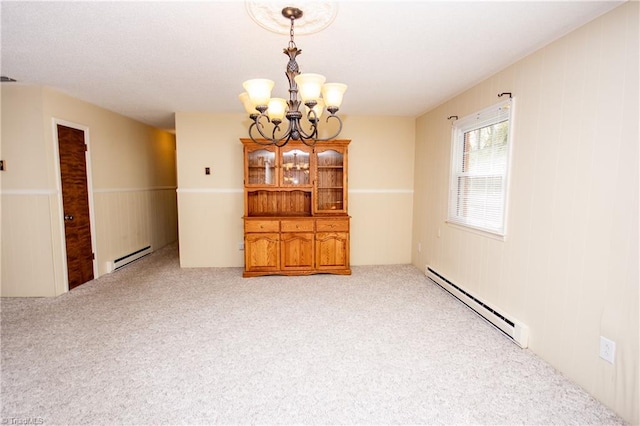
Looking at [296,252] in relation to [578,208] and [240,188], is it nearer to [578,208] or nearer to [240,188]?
[240,188]

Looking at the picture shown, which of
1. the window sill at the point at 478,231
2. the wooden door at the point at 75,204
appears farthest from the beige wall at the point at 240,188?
the window sill at the point at 478,231

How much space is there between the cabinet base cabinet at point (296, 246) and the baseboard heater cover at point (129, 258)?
1955 millimetres

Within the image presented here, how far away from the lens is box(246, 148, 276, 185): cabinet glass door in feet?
14.3

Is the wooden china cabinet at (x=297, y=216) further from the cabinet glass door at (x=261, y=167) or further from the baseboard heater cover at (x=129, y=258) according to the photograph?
the baseboard heater cover at (x=129, y=258)

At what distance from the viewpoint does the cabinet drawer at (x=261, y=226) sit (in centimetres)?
415

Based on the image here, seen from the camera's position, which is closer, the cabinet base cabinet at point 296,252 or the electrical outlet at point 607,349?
the electrical outlet at point 607,349

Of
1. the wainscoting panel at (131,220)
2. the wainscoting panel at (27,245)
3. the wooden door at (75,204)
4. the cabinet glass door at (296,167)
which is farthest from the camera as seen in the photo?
the cabinet glass door at (296,167)

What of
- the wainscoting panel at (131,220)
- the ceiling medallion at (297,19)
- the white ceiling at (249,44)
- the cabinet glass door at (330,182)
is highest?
the white ceiling at (249,44)

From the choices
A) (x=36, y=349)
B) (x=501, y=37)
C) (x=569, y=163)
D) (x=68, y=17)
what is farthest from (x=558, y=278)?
(x=36, y=349)

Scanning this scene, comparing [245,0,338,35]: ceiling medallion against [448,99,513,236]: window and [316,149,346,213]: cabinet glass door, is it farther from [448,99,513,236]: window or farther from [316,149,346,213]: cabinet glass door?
[316,149,346,213]: cabinet glass door

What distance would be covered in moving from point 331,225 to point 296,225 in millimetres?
481

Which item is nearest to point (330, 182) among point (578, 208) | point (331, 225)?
point (331, 225)

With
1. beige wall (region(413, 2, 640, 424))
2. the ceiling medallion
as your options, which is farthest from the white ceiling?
beige wall (region(413, 2, 640, 424))

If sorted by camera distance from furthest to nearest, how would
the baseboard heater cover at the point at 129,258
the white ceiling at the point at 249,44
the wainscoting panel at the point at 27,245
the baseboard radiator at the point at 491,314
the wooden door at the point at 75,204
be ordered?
the baseboard heater cover at the point at 129,258 < the wooden door at the point at 75,204 < the wainscoting panel at the point at 27,245 < the baseboard radiator at the point at 491,314 < the white ceiling at the point at 249,44
